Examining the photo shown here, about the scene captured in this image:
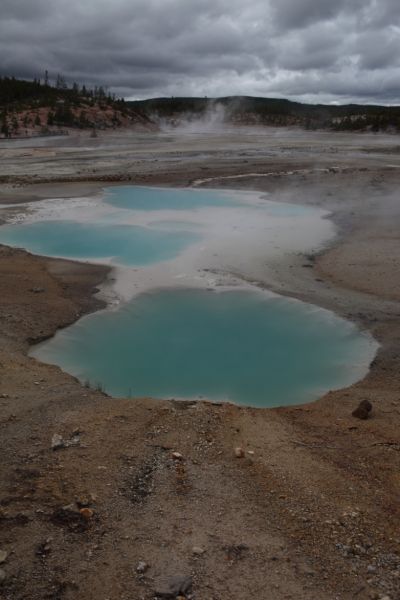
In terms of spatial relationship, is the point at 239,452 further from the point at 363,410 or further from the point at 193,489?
the point at 363,410

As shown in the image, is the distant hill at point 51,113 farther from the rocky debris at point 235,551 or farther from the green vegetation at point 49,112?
the rocky debris at point 235,551

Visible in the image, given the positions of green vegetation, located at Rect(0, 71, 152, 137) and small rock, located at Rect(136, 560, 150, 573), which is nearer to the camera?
small rock, located at Rect(136, 560, 150, 573)

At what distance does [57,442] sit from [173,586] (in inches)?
58.0

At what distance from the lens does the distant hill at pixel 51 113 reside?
38312 mm

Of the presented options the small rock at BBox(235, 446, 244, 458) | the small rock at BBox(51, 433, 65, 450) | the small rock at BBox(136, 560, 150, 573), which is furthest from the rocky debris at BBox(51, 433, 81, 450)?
the small rock at BBox(136, 560, 150, 573)

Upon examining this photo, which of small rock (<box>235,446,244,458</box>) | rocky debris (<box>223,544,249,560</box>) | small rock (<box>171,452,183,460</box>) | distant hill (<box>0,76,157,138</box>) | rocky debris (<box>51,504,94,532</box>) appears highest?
distant hill (<box>0,76,157,138</box>)

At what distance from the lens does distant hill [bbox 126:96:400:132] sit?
53303 millimetres

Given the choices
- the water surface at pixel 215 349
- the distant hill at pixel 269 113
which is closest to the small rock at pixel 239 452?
the water surface at pixel 215 349

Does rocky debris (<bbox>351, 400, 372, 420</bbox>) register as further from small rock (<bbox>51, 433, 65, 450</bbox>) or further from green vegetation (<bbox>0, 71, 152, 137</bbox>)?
green vegetation (<bbox>0, 71, 152, 137</bbox>)

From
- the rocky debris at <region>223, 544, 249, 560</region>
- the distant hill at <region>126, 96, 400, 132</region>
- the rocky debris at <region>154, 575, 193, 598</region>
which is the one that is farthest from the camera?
the distant hill at <region>126, 96, 400, 132</region>

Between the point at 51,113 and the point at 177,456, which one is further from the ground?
the point at 51,113

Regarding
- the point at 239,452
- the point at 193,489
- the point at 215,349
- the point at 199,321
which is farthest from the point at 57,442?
the point at 199,321

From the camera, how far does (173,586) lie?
8.63ft

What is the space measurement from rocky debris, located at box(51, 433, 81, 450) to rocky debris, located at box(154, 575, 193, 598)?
1364 mm
